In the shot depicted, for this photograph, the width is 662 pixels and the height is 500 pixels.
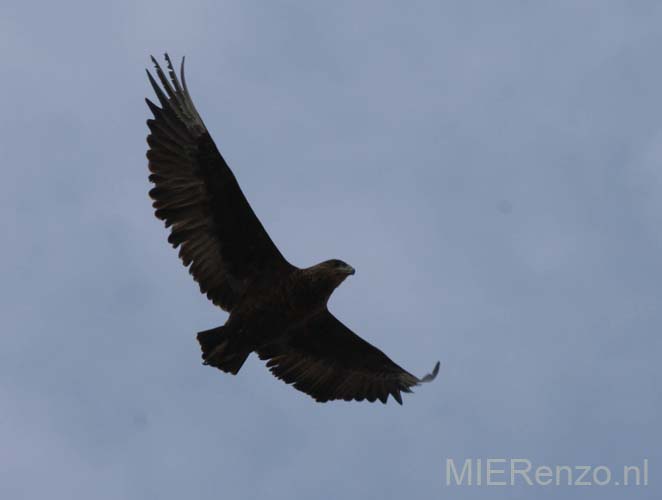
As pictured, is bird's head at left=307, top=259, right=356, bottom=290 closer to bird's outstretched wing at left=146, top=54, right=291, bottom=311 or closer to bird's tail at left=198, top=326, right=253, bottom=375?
bird's outstretched wing at left=146, top=54, right=291, bottom=311

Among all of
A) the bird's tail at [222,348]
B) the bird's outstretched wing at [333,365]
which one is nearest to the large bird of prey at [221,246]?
the bird's tail at [222,348]

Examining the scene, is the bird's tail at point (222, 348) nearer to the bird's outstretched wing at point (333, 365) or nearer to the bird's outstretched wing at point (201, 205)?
the bird's outstretched wing at point (201, 205)

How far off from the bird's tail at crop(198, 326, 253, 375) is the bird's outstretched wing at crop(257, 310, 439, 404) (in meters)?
0.99

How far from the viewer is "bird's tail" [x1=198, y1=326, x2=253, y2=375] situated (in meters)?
24.5

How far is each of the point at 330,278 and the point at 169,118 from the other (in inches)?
115

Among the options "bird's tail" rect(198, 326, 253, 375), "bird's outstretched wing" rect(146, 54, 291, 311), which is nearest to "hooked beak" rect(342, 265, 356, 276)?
"bird's outstretched wing" rect(146, 54, 291, 311)

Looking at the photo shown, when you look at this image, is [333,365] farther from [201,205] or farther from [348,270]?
[201,205]

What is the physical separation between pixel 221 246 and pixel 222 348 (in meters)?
1.35

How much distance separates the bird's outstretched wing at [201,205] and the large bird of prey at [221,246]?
13 millimetres

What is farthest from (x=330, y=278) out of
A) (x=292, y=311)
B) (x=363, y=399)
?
(x=363, y=399)

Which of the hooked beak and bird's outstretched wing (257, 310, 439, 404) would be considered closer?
the hooked beak

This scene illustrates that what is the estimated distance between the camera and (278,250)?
2480 centimetres

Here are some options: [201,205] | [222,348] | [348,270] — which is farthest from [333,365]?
[201,205]

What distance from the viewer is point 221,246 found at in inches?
979
